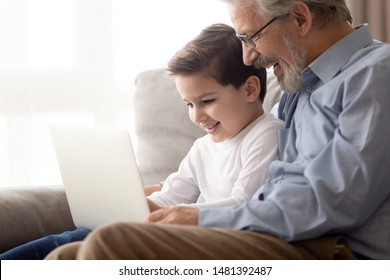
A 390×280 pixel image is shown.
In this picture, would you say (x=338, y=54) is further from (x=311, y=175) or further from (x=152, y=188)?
(x=152, y=188)

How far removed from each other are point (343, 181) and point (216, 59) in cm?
61

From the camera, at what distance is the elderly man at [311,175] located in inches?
53.0

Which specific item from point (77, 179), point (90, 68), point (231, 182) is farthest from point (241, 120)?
point (90, 68)

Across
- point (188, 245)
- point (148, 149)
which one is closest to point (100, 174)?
point (188, 245)

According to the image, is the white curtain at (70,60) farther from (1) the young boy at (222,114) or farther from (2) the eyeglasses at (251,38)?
(2) the eyeglasses at (251,38)

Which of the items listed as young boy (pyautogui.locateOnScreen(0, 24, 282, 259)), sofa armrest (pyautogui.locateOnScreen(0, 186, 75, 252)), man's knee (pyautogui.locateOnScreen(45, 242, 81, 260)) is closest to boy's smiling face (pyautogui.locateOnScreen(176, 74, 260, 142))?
young boy (pyautogui.locateOnScreen(0, 24, 282, 259))

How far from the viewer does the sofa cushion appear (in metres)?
2.37

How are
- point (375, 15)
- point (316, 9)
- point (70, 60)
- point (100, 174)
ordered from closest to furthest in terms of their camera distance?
point (100, 174), point (316, 9), point (375, 15), point (70, 60)

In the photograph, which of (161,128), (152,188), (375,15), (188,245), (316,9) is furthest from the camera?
(375,15)

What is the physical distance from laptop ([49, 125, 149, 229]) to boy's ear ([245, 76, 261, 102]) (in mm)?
521

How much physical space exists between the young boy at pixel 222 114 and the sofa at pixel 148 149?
0.70ft

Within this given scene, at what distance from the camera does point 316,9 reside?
174 centimetres

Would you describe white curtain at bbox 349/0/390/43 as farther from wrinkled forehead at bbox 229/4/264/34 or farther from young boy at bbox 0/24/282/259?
wrinkled forehead at bbox 229/4/264/34
